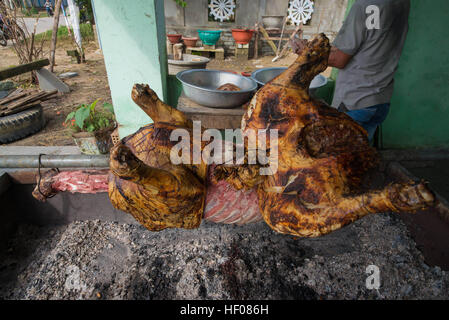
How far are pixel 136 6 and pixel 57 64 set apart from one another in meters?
8.67

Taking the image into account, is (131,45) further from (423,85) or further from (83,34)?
(83,34)

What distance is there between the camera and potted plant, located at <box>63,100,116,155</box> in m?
3.45

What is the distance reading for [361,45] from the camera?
2.31 m

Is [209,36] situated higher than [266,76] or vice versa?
[209,36]

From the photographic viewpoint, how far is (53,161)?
153 cm

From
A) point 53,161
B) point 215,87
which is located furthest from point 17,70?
point 53,161

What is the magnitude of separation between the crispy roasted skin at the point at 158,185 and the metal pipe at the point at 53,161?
0.71 feet

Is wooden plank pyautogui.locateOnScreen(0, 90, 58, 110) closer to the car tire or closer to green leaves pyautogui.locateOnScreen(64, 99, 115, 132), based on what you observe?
the car tire

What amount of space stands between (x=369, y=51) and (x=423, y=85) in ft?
5.75

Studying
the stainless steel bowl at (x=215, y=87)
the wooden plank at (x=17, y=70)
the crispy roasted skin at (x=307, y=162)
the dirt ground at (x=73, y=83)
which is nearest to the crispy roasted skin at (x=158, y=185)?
the crispy roasted skin at (x=307, y=162)

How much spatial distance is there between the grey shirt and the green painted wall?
117cm

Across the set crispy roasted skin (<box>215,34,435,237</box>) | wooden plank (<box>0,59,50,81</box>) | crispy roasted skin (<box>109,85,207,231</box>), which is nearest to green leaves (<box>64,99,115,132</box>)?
wooden plank (<box>0,59,50,81</box>)

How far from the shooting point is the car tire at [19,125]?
173 inches

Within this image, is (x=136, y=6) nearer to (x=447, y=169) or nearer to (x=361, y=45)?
(x=361, y=45)
